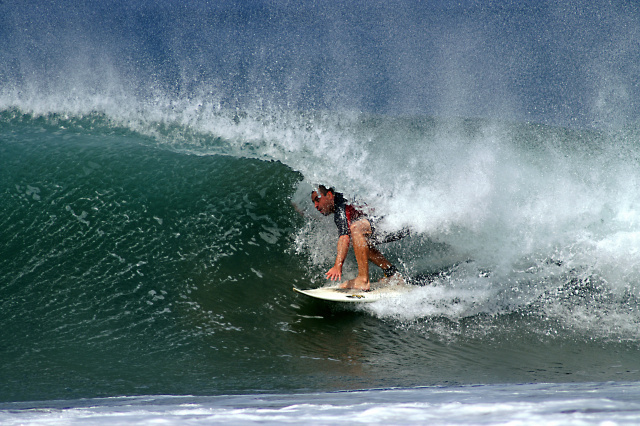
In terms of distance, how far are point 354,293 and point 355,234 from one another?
50cm

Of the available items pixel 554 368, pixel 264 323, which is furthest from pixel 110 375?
pixel 554 368

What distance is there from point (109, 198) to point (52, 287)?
1.38 m

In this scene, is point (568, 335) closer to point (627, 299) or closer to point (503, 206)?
point (627, 299)

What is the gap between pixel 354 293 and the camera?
13.3ft

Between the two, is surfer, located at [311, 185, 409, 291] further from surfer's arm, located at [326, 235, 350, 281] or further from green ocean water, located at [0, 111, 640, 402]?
green ocean water, located at [0, 111, 640, 402]

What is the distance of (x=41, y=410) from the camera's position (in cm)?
196

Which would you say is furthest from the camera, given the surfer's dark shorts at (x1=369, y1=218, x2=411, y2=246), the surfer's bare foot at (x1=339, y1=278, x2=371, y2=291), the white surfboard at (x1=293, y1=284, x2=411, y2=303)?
the surfer's dark shorts at (x1=369, y1=218, x2=411, y2=246)

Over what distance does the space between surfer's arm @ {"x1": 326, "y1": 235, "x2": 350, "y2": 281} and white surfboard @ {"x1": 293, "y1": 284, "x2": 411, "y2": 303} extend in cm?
14

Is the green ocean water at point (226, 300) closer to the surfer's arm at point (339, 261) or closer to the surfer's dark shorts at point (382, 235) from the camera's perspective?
the surfer's arm at point (339, 261)

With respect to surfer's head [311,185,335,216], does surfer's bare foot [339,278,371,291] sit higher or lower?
lower

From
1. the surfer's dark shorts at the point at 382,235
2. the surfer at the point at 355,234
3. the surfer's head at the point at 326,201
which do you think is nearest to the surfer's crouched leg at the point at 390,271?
the surfer at the point at 355,234

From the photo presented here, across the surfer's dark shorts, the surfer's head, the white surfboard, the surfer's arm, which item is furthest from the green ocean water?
the surfer's head

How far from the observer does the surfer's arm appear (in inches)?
157

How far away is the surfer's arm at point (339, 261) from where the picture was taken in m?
4.00
